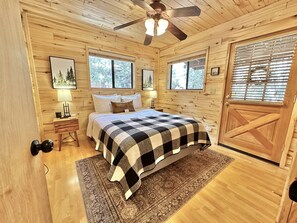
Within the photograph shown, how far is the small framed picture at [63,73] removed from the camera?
2666 mm

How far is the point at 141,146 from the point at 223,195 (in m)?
1.14

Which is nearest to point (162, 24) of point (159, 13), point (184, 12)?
point (159, 13)

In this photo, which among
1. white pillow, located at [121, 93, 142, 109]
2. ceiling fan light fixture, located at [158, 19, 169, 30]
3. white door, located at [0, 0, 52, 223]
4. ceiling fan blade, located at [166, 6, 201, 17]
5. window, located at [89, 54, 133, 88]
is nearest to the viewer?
white door, located at [0, 0, 52, 223]

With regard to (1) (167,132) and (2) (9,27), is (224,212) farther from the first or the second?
(2) (9,27)

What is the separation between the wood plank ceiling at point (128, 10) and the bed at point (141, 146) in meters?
1.95

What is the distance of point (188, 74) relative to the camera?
365cm

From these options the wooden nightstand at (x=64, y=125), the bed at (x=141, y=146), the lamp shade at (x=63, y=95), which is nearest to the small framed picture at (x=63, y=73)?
the lamp shade at (x=63, y=95)

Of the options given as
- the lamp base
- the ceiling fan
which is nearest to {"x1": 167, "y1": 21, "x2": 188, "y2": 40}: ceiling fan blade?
the ceiling fan

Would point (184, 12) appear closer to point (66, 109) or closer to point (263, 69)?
point (263, 69)

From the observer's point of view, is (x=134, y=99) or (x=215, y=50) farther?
(x=134, y=99)

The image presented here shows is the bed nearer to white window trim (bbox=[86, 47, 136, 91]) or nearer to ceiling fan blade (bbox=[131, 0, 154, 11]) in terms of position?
ceiling fan blade (bbox=[131, 0, 154, 11])

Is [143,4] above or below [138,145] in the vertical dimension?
above

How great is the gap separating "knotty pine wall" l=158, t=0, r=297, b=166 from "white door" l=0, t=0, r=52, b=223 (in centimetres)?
309

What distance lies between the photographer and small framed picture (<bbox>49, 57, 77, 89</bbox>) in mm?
2666
